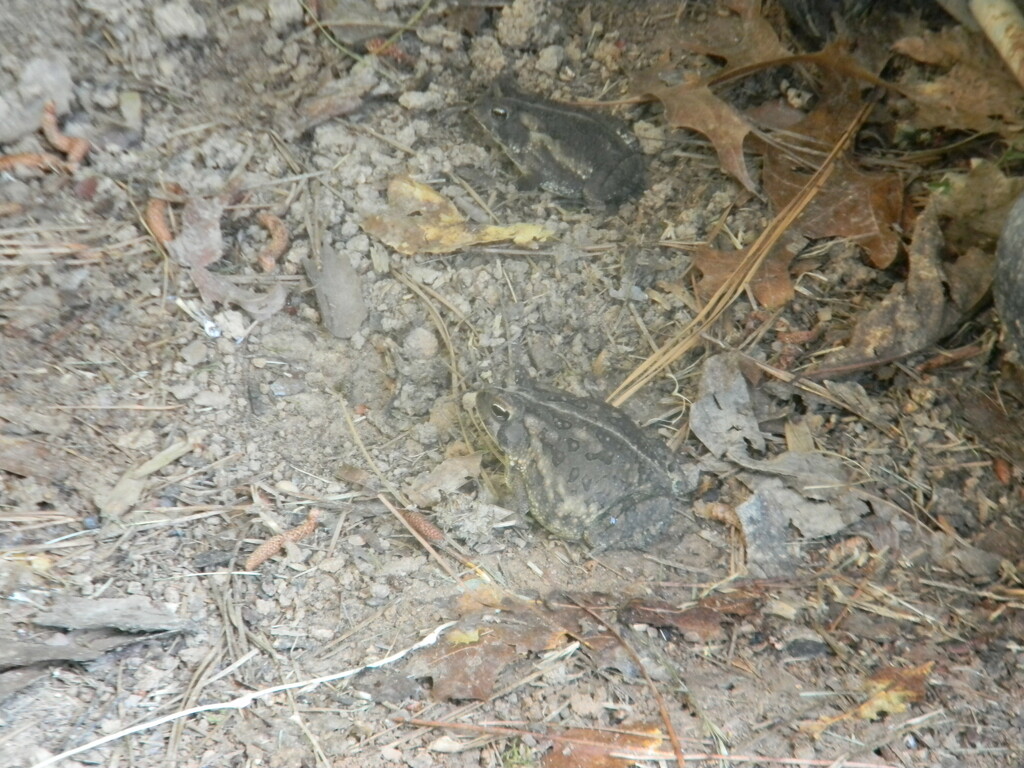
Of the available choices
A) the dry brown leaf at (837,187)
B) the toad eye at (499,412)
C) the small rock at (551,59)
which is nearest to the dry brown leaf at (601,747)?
the toad eye at (499,412)

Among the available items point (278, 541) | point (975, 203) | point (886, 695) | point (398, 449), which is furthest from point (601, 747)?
point (975, 203)

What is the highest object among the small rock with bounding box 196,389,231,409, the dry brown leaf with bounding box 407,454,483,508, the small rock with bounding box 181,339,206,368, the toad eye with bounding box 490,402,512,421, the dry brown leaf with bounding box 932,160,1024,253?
the small rock with bounding box 181,339,206,368

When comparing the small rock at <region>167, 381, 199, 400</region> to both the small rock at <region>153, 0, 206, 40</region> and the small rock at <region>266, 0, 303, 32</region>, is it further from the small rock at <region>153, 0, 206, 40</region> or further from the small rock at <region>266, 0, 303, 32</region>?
the small rock at <region>266, 0, 303, 32</region>

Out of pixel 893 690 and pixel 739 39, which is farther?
pixel 739 39

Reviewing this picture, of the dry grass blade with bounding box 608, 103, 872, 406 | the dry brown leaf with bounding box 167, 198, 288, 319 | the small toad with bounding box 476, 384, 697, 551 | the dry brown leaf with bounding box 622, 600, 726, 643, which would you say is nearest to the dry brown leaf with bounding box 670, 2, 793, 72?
the dry grass blade with bounding box 608, 103, 872, 406

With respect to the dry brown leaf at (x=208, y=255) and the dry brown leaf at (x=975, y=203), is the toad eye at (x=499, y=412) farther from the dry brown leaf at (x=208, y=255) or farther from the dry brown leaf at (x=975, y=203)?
the dry brown leaf at (x=975, y=203)

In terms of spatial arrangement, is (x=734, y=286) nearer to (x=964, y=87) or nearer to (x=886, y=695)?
(x=964, y=87)
